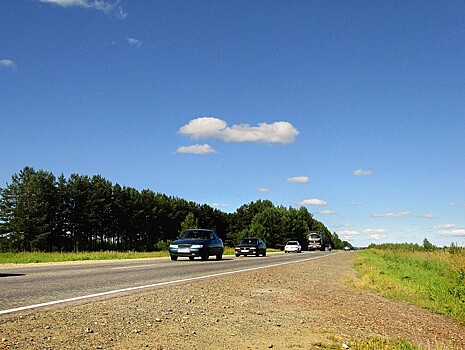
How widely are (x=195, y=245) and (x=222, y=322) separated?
1808 cm

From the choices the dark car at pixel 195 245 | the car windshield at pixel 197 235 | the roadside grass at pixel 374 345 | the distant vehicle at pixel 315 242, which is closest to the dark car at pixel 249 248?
the dark car at pixel 195 245

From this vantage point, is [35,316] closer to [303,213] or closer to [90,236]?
[90,236]

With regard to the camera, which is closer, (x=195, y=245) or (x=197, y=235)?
(x=195, y=245)

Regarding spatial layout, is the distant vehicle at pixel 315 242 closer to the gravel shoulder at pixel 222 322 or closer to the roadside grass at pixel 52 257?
the roadside grass at pixel 52 257

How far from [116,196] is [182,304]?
277 feet

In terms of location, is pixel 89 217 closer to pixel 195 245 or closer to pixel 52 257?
pixel 52 257

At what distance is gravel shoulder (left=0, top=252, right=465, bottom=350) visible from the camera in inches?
233

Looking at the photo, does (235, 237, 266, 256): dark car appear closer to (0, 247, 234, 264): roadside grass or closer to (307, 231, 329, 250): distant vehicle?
(0, 247, 234, 264): roadside grass

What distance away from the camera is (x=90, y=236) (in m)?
86.6

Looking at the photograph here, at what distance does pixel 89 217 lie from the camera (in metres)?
80.9

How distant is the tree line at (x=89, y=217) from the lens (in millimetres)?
70438

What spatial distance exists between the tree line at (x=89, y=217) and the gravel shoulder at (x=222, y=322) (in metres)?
46.9

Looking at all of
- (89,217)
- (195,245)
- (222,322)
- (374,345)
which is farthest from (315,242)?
(374,345)

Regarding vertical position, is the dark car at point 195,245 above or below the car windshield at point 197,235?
below
